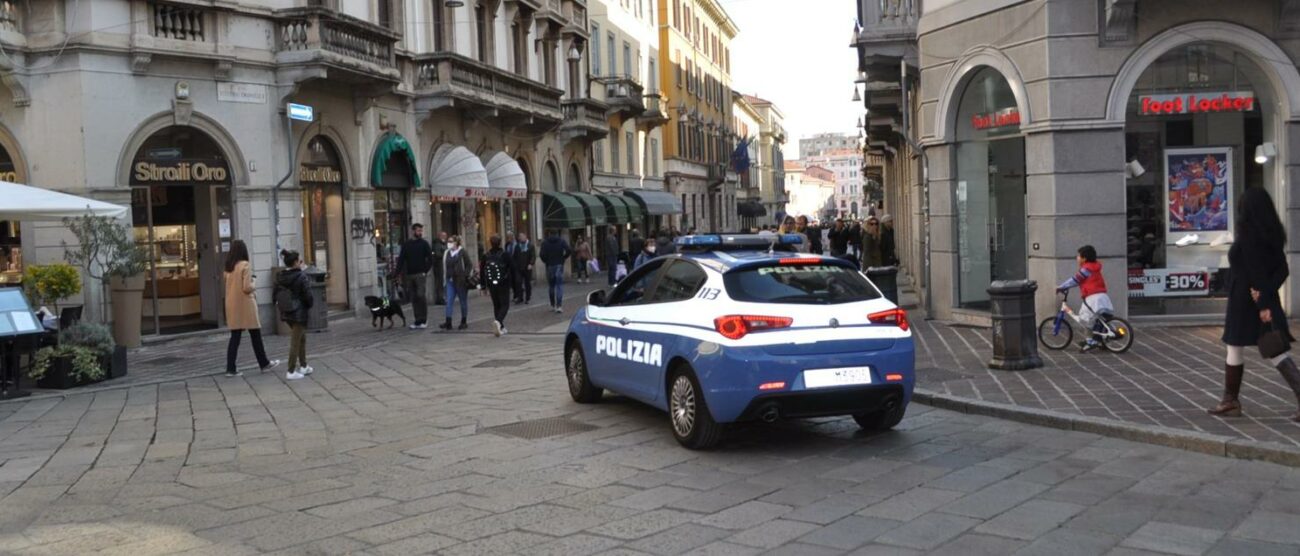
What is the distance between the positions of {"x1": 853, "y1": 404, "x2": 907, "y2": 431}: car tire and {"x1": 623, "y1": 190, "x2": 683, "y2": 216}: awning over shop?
35.6 metres

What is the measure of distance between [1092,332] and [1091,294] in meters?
0.44

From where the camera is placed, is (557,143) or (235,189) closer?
(235,189)

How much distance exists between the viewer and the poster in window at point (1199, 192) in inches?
600

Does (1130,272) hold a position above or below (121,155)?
below

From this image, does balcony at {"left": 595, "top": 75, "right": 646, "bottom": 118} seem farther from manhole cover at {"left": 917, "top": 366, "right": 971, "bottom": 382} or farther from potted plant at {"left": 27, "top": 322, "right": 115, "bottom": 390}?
manhole cover at {"left": 917, "top": 366, "right": 971, "bottom": 382}

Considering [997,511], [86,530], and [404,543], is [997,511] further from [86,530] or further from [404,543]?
[86,530]

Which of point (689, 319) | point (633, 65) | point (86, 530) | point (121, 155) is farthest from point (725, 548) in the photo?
point (633, 65)

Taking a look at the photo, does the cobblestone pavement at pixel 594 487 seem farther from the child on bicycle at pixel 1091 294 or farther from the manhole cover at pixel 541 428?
the child on bicycle at pixel 1091 294

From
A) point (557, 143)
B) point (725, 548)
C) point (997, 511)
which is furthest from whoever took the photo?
point (557, 143)

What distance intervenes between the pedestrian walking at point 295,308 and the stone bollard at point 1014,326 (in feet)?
25.9

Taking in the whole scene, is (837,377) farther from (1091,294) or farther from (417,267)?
(417,267)

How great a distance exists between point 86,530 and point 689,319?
415 centimetres

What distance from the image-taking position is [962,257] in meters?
17.1

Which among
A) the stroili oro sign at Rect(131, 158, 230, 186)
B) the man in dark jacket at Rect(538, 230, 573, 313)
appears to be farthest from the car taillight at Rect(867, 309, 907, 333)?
the man in dark jacket at Rect(538, 230, 573, 313)
